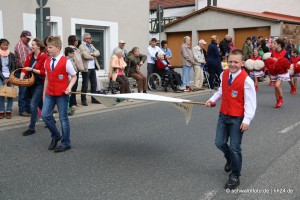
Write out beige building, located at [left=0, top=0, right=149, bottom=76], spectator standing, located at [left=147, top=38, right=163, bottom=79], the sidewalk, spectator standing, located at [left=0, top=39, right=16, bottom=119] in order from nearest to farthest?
the sidewalk → spectator standing, located at [left=0, top=39, right=16, bottom=119] → beige building, located at [left=0, top=0, right=149, bottom=76] → spectator standing, located at [left=147, top=38, right=163, bottom=79]

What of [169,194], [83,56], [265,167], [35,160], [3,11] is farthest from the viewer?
[3,11]

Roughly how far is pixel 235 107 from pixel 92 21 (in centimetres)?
1091

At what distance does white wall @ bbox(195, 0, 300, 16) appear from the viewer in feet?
103

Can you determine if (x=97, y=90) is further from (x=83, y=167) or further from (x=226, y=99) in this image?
(x=226, y=99)

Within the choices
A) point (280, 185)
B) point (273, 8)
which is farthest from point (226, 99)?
point (273, 8)

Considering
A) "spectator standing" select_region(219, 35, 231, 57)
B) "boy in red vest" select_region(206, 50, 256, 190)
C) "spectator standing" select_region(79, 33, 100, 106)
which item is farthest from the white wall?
"boy in red vest" select_region(206, 50, 256, 190)

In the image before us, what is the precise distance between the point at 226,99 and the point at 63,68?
108 inches

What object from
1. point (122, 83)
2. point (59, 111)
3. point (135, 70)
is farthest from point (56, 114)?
point (135, 70)

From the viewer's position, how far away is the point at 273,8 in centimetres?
3278

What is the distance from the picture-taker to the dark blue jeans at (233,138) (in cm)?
458

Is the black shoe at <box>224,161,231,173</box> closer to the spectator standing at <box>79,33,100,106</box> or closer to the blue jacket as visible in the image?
the spectator standing at <box>79,33,100,106</box>

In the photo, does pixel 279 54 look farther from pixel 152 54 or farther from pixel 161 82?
pixel 152 54

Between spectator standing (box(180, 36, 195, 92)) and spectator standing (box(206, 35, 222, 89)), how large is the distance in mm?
806

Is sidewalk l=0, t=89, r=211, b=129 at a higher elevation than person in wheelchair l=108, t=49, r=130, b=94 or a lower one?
lower
